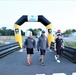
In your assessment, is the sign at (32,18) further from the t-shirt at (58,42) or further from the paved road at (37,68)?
the paved road at (37,68)

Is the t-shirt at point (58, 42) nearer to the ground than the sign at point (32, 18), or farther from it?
nearer to the ground

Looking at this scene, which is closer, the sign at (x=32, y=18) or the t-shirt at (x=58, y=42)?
the t-shirt at (x=58, y=42)

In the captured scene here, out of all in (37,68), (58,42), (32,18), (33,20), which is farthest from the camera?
(33,20)

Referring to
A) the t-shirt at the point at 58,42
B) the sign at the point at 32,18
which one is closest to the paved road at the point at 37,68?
the t-shirt at the point at 58,42

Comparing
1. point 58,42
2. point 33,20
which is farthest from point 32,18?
point 58,42

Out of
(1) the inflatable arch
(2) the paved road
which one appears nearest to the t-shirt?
(2) the paved road

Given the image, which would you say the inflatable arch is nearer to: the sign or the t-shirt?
the sign

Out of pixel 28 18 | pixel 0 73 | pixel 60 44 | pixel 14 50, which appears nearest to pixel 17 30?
pixel 28 18

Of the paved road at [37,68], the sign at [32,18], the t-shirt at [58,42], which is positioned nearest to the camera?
the paved road at [37,68]

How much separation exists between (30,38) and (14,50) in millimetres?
8324

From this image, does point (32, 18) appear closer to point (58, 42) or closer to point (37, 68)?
point (58, 42)

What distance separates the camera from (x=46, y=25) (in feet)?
74.2

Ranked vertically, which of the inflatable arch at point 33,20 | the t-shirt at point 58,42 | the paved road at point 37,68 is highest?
the inflatable arch at point 33,20

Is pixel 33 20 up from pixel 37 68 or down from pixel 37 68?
up
